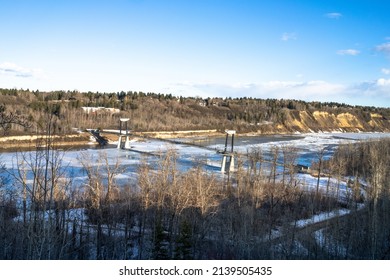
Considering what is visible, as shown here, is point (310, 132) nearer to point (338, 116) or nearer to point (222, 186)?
point (338, 116)

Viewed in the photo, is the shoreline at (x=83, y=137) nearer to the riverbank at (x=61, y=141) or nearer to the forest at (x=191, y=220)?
the riverbank at (x=61, y=141)

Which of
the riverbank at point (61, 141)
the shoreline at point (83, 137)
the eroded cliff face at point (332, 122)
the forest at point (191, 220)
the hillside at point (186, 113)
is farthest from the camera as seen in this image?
the eroded cliff face at point (332, 122)

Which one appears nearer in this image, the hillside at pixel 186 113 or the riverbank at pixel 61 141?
the riverbank at pixel 61 141

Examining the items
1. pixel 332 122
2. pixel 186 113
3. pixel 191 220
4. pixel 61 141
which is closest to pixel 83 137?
pixel 61 141

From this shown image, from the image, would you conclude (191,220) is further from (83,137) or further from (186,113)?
(186,113)

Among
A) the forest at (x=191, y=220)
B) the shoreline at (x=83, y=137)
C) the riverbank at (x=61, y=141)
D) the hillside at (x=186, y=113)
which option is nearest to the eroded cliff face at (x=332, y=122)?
the hillside at (x=186, y=113)

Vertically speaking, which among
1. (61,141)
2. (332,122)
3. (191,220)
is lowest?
(61,141)

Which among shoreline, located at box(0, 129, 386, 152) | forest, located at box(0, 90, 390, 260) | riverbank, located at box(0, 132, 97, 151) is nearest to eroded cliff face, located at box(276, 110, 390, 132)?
shoreline, located at box(0, 129, 386, 152)

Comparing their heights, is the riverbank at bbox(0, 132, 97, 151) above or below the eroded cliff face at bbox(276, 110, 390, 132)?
below

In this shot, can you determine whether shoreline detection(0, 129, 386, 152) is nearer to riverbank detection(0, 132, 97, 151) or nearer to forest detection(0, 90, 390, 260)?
riverbank detection(0, 132, 97, 151)
